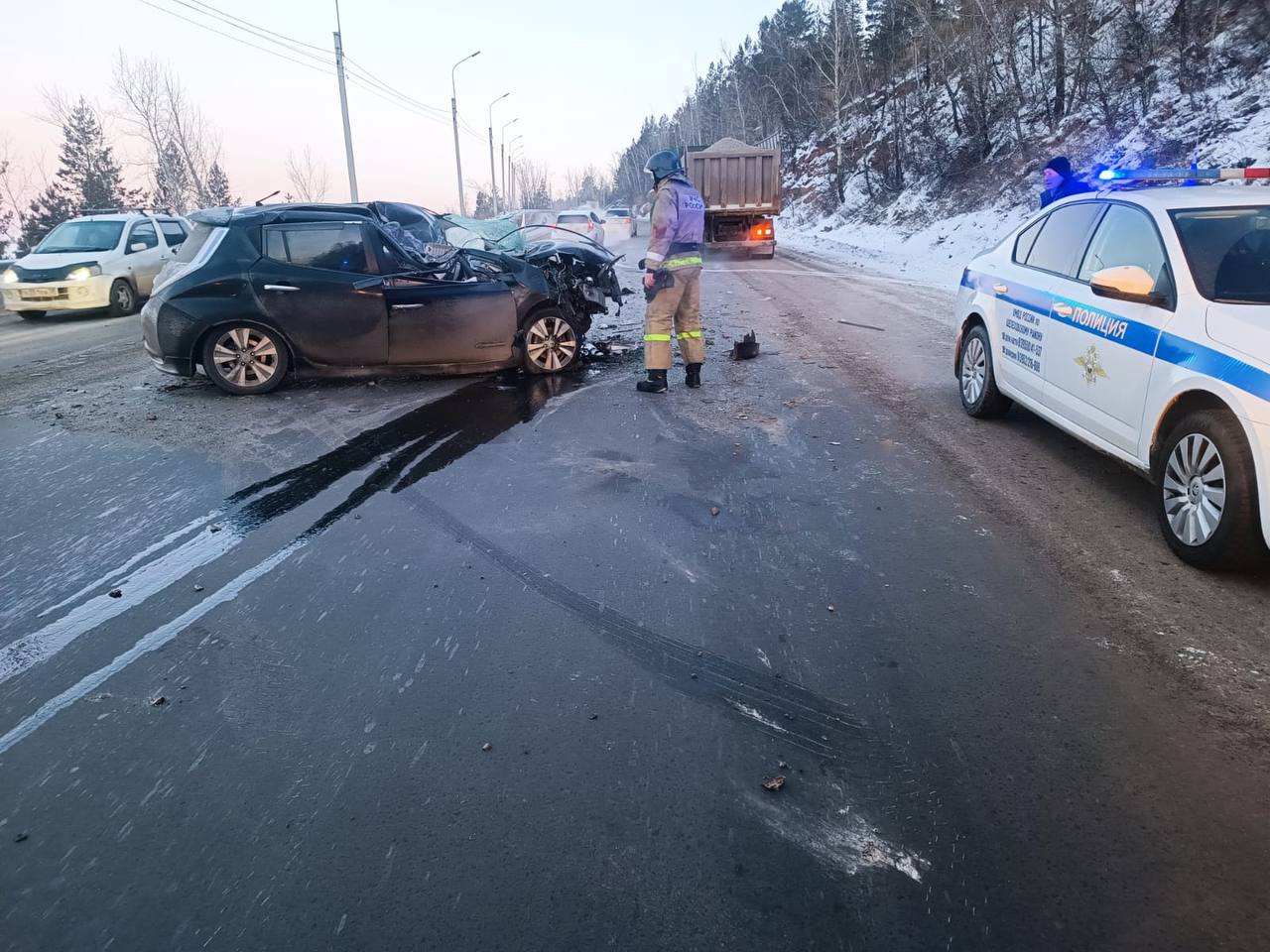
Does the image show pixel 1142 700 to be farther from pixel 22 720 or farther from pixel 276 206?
pixel 276 206

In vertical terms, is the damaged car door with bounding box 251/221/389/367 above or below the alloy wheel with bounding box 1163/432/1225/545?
above

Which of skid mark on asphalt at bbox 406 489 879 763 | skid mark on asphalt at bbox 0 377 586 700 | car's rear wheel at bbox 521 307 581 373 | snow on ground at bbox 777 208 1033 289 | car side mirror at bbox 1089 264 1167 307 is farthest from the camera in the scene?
snow on ground at bbox 777 208 1033 289

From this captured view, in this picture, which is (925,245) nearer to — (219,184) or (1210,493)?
(1210,493)

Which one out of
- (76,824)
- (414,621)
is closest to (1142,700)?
(414,621)

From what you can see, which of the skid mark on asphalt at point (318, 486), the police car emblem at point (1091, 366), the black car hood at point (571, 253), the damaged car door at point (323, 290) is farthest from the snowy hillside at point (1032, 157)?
the damaged car door at point (323, 290)

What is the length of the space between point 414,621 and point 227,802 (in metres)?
1.12

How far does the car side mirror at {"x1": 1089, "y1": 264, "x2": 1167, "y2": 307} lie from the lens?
4195mm

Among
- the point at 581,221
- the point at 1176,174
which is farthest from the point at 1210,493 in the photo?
the point at 581,221

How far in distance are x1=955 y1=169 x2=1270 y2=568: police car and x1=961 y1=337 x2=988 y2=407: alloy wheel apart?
15.8 inches

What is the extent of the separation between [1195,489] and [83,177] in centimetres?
7429

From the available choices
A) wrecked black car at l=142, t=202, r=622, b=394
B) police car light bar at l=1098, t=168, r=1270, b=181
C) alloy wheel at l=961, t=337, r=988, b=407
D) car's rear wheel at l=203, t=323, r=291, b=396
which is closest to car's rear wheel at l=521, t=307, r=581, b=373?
wrecked black car at l=142, t=202, r=622, b=394

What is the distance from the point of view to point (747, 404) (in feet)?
23.0

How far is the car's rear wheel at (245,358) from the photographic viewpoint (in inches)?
292

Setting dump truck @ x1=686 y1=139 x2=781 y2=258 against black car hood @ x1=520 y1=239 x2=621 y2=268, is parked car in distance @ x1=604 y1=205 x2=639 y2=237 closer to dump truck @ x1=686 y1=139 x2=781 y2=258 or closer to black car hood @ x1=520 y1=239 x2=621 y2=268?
dump truck @ x1=686 y1=139 x2=781 y2=258
